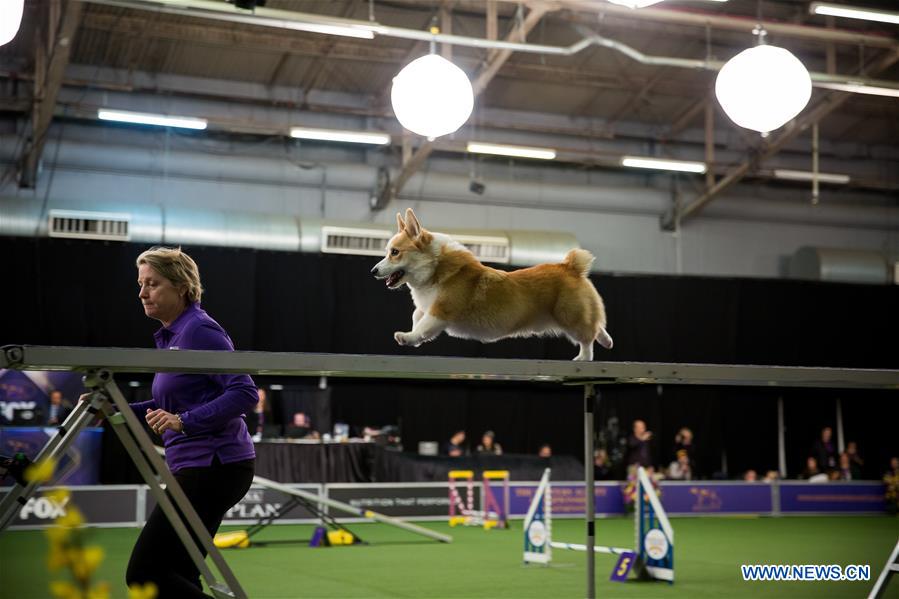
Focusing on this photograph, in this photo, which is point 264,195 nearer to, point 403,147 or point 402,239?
point 403,147

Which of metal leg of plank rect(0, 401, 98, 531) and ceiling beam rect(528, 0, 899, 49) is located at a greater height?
ceiling beam rect(528, 0, 899, 49)

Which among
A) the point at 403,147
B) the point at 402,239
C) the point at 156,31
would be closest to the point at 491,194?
the point at 403,147

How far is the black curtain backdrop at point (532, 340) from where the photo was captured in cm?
1365

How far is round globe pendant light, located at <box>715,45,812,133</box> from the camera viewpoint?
4996 millimetres

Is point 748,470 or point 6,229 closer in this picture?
point 6,229

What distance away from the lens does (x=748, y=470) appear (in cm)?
1648

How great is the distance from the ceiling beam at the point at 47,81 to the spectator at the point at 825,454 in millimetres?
12471

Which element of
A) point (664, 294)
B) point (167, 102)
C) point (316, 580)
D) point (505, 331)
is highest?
point (167, 102)

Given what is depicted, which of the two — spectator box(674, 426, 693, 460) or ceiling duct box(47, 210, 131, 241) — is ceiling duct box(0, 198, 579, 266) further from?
spectator box(674, 426, 693, 460)

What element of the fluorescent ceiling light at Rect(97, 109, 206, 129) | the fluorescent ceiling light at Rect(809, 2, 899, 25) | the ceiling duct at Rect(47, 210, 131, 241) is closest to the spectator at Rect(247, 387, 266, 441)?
the ceiling duct at Rect(47, 210, 131, 241)

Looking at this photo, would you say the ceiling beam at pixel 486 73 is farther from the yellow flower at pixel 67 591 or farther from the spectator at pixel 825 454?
the yellow flower at pixel 67 591

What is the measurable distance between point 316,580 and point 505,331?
405 cm

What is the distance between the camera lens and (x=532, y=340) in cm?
1550

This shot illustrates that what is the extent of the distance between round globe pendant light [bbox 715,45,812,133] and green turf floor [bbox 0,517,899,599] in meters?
2.57
